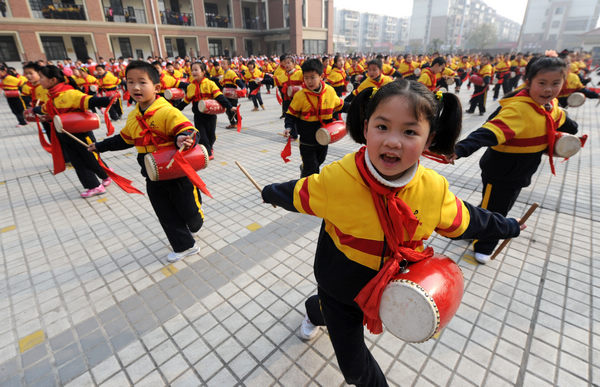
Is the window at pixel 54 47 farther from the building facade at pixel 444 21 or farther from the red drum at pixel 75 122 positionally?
the building facade at pixel 444 21

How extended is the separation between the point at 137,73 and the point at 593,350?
4.39 m

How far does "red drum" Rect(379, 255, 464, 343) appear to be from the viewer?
4.12 ft

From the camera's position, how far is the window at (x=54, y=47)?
80.4ft

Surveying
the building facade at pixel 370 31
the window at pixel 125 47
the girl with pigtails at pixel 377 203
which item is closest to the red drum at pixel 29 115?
the girl with pigtails at pixel 377 203

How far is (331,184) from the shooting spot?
1433 millimetres

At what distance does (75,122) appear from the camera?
437 centimetres

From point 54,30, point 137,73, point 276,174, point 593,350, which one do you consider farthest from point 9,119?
point 54,30

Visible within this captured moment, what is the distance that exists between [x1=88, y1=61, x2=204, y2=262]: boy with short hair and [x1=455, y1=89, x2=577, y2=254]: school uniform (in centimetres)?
258

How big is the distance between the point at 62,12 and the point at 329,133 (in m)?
31.3

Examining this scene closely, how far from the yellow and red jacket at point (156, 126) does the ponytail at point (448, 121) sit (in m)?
2.27

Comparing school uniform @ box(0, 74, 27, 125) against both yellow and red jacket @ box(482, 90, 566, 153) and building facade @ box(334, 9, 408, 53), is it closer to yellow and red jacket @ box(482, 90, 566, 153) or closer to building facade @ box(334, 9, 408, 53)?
yellow and red jacket @ box(482, 90, 566, 153)

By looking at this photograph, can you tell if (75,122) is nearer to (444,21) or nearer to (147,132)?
(147,132)

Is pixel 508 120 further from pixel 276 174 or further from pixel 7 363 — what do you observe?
pixel 7 363

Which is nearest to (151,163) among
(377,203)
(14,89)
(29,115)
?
(377,203)
